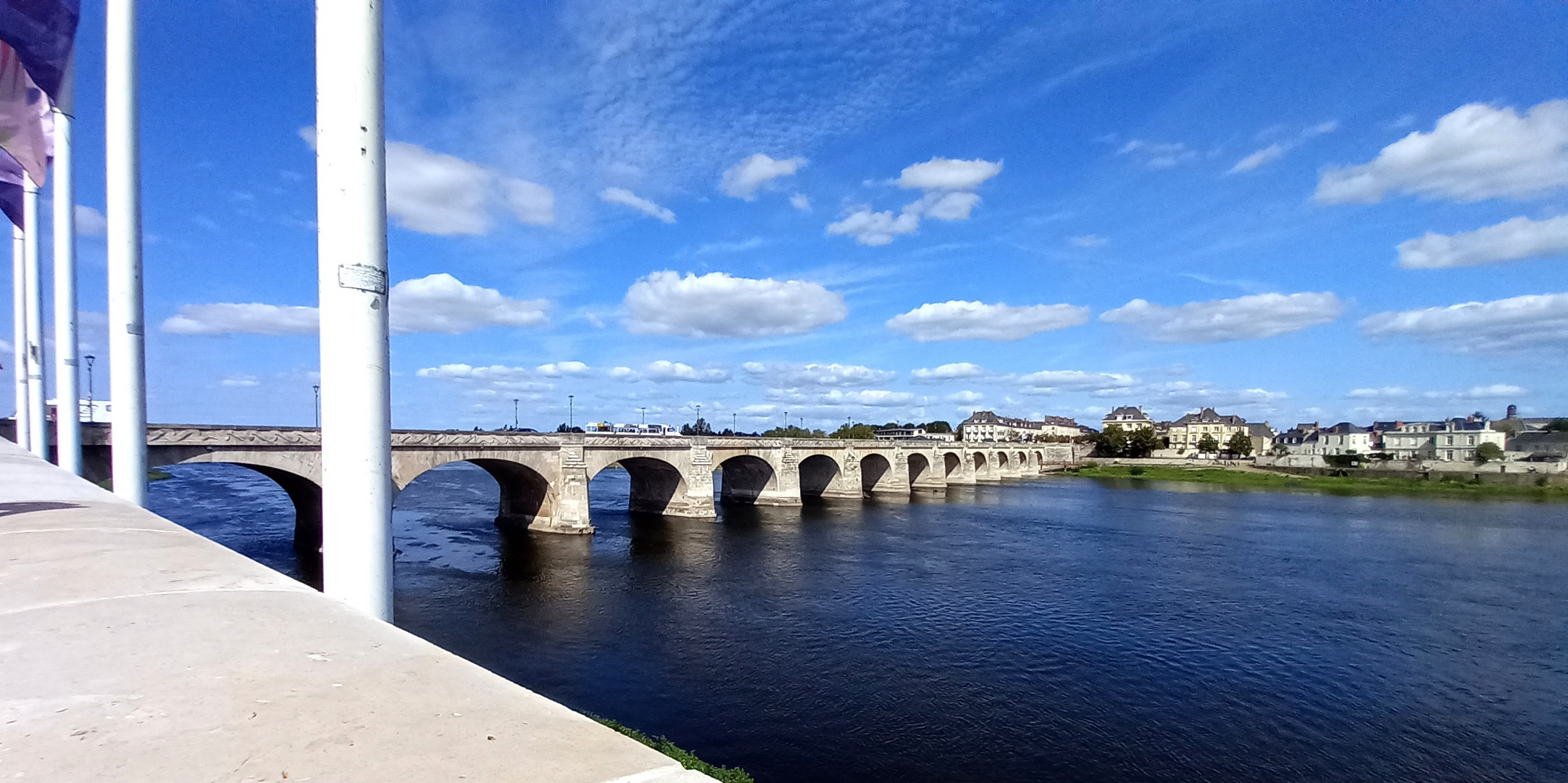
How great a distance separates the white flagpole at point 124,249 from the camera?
358 inches

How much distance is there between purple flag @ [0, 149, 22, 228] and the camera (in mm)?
15758

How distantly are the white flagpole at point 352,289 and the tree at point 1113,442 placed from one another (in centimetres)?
14172

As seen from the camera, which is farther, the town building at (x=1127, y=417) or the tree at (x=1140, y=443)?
the town building at (x=1127, y=417)

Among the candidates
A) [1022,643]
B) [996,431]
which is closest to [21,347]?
[1022,643]

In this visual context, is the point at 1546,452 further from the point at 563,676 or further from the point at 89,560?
the point at 89,560

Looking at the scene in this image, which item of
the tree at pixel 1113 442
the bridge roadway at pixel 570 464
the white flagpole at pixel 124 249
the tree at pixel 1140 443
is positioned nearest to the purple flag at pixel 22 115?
the white flagpole at pixel 124 249

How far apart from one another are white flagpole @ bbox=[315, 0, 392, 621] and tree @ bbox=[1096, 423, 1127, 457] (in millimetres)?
141725

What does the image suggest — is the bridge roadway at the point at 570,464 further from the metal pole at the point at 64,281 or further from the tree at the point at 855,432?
the tree at the point at 855,432

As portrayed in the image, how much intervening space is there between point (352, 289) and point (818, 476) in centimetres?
6251

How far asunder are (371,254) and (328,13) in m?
1.50

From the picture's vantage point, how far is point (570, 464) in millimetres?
38531

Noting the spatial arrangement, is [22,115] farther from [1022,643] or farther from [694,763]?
[1022,643]

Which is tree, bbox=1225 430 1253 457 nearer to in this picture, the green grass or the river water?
the river water

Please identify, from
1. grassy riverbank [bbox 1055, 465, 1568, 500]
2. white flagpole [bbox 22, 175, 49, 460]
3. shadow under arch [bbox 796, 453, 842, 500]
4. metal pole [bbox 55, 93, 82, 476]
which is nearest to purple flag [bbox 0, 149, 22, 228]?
white flagpole [bbox 22, 175, 49, 460]
